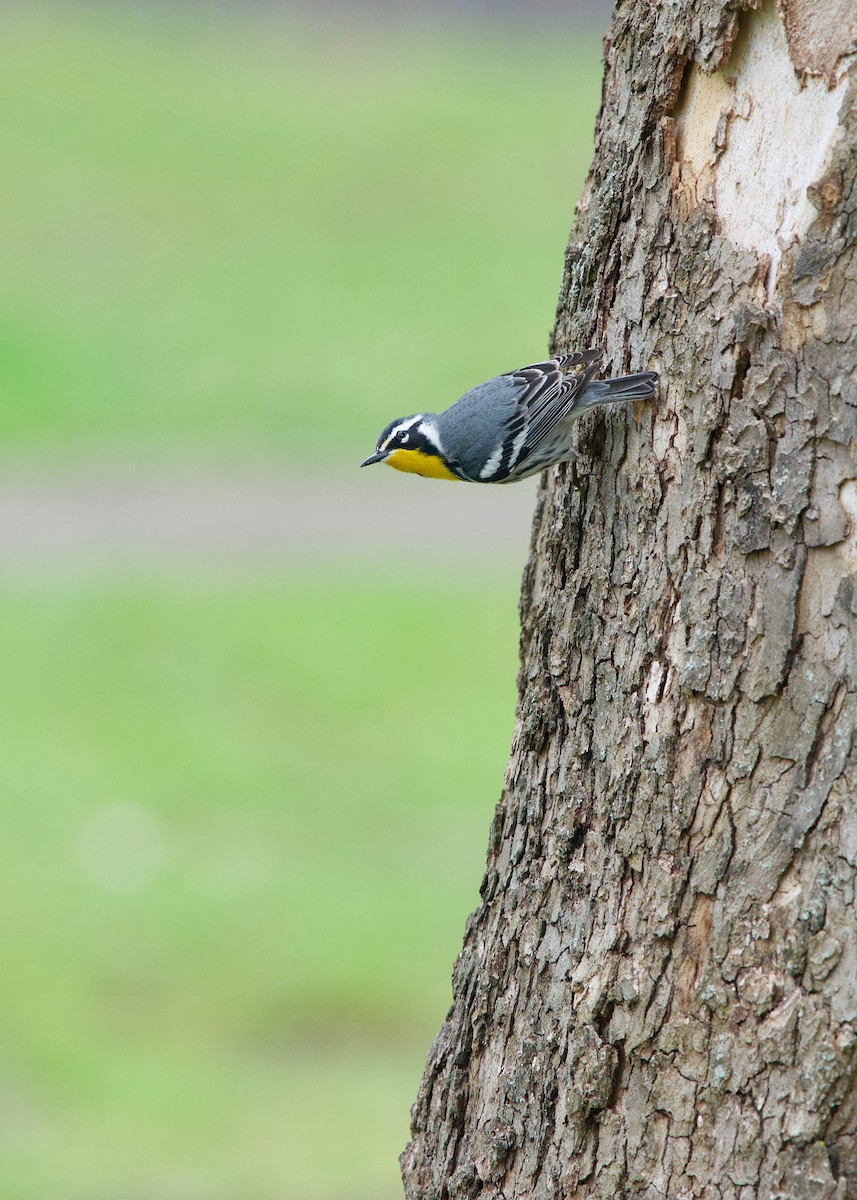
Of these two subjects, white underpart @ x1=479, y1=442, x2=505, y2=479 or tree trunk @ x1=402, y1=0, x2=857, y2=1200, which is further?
white underpart @ x1=479, y1=442, x2=505, y2=479

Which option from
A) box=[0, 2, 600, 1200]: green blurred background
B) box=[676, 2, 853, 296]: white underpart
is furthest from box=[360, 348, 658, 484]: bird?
box=[0, 2, 600, 1200]: green blurred background

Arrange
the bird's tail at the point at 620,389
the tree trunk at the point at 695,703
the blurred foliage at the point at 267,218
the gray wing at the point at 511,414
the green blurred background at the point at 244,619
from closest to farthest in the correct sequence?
1. the tree trunk at the point at 695,703
2. the bird's tail at the point at 620,389
3. the gray wing at the point at 511,414
4. the green blurred background at the point at 244,619
5. the blurred foliage at the point at 267,218

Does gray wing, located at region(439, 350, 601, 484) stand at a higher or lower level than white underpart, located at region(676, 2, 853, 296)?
lower

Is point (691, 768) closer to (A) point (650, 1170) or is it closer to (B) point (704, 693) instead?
(B) point (704, 693)

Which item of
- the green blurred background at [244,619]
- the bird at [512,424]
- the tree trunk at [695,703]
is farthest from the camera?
the green blurred background at [244,619]

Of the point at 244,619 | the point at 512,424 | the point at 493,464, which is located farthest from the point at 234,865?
the point at 512,424

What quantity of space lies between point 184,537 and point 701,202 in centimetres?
1035

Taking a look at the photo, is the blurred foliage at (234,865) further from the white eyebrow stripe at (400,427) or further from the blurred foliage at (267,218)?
the blurred foliage at (267,218)

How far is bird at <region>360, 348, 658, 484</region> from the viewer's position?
3418mm

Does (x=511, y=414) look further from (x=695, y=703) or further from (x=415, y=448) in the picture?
(x=695, y=703)

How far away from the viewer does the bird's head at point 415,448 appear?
14.7 ft

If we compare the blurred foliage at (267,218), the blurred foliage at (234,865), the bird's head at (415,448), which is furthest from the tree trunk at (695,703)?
the blurred foliage at (267,218)

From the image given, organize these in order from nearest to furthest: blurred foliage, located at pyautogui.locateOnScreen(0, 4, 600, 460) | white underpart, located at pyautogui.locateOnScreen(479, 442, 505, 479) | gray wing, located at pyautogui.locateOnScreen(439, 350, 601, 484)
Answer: gray wing, located at pyautogui.locateOnScreen(439, 350, 601, 484)
white underpart, located at pyautogui.locateOnScreen(479, 442, 505, 479)
blurred foliage, located at pyautogui.locateOnScreen(0, 4, 600, 460)

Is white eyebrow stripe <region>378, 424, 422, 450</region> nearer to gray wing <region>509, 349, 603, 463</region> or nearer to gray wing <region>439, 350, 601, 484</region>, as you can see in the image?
gray wing <region>439, 350, 601, 484</region>
